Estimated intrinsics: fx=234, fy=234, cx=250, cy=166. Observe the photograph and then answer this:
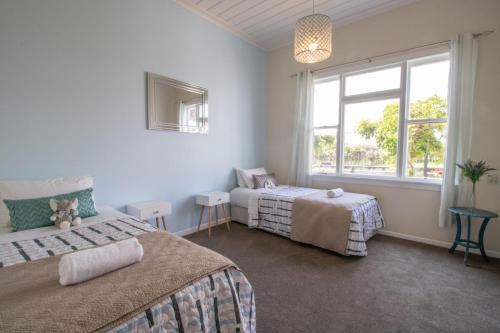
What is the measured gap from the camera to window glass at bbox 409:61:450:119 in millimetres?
3006

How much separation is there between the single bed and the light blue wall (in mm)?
738

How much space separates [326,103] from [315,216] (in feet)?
7.02

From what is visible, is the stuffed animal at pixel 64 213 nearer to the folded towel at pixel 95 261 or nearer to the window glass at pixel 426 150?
the folded towel at pixel 95 261

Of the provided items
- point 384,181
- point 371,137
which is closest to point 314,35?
point 371,137

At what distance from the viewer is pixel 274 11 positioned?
131 inches

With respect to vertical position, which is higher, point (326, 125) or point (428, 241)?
point (326, 125)

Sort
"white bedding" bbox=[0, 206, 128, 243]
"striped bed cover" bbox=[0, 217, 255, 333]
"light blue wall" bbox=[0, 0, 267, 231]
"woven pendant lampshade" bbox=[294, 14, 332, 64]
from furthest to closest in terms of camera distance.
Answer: "woven pendant lampshade" bbox=[294, 14, 332, 64] → "light blue wall" bbox=[0, 0, 267, 231] → "white bedding" bbox=[0, 206, 128, 243] → "striped bed cover" bbox=[0, 217, 255, 333]

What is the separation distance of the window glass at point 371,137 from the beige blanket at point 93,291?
3.10m

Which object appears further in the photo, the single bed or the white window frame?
the white window frame

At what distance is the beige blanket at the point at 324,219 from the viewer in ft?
8.78

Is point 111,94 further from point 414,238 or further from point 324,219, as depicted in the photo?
point 414,238

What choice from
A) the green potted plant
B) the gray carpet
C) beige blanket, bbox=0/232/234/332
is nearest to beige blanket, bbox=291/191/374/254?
the gray carpet

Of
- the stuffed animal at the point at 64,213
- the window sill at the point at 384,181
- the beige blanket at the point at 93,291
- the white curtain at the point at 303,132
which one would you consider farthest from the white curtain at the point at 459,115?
the stuffed animal at the point at 64,213

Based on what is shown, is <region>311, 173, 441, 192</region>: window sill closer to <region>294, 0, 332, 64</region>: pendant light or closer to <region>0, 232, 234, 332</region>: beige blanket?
<region>294, 0, 332, 64</region>: pendant light
